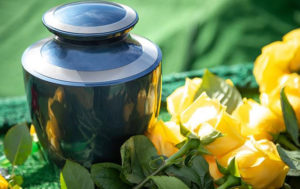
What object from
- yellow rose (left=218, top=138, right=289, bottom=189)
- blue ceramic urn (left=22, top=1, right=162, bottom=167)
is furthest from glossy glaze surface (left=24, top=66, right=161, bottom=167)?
yellow rose (left=218, top=138, right=289, bottom=189)

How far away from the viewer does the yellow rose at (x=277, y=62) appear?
57cm

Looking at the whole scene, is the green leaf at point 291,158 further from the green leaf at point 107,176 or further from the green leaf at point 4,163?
the green leaf at point 4,163

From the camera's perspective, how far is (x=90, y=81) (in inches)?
16.2

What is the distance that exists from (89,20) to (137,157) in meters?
0.15

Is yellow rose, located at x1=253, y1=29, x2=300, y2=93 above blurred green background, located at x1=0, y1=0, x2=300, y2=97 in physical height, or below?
above

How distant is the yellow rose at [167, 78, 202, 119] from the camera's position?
20.4 inches

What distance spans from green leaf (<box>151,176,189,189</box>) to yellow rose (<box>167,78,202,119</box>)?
0.14m

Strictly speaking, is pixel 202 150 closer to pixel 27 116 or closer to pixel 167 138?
pixel 167 138

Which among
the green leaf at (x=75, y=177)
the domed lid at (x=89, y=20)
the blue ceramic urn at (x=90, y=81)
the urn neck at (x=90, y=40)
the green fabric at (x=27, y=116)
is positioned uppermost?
the domed lid at (x=89, y=20)

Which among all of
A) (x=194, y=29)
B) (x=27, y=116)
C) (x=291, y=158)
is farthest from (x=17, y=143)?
(x=194, y=29)

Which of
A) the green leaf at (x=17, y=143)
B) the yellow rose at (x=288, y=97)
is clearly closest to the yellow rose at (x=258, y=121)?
the yellow rose at (x=288, y=97)

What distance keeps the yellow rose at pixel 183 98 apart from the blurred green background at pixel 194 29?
0.27 meters

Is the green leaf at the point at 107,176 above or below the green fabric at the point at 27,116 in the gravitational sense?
above

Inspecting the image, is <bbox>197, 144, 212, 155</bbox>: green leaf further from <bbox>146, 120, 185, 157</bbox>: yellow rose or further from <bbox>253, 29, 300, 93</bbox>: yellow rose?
<bbox>253, 29, 300, 93</bbox>: yellow rose
